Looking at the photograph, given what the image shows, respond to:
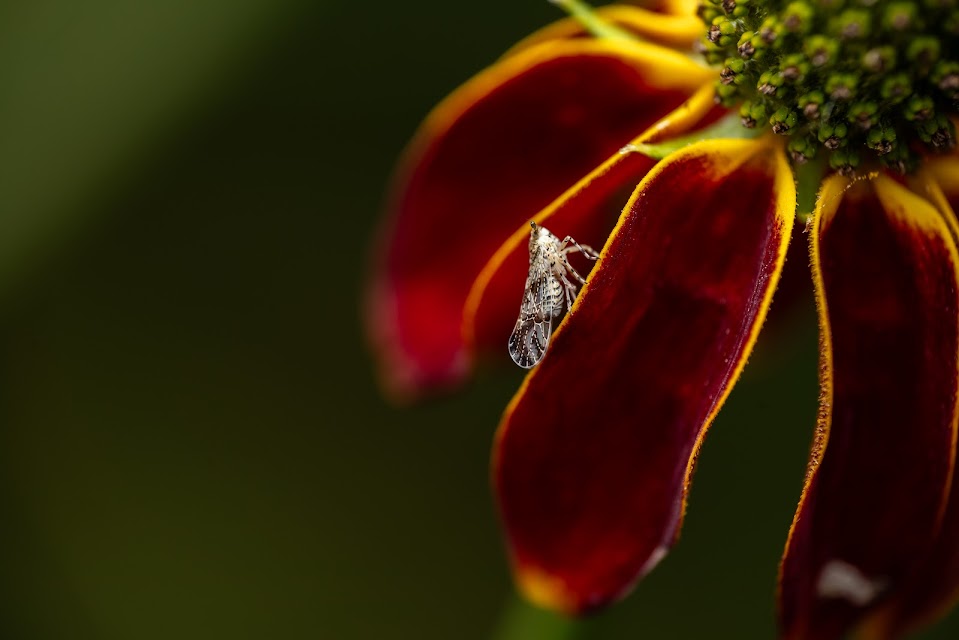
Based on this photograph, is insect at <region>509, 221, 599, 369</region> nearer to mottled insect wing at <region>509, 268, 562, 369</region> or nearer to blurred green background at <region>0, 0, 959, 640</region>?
mottled insect wing at <region>509, 268, 562, 369</region>

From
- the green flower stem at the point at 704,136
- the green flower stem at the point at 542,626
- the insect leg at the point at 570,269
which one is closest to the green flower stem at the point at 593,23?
the green flower stem at the point at 704,136

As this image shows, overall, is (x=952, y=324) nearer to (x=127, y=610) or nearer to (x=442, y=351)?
(x=442, y=351)

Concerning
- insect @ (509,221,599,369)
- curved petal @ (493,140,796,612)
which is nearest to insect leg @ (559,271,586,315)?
insect @ (509,221,599,369)

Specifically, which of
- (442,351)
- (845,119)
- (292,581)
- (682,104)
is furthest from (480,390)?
(845,119)

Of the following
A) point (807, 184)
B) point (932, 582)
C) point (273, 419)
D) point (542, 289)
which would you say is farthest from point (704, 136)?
point (273, 419)

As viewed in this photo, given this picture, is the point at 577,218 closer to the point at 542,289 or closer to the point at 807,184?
the point at 542,289

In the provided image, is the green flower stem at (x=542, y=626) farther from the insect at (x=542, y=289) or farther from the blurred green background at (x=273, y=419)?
the blurred green background at (x=273, y=419)

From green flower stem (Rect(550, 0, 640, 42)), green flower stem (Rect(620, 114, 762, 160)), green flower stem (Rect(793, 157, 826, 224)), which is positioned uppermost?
green flower stem (Rect(550, 0, 640, 42))
